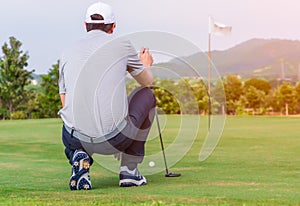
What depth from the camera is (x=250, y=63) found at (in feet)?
109

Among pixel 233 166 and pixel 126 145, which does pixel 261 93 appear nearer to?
pixel 233 166

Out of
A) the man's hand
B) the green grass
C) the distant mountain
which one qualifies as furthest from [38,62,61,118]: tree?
the man's hand

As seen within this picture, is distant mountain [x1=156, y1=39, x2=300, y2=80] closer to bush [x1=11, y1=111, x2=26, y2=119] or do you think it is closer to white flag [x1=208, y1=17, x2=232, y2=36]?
white flag [x1=208, y1=17, x2=232, y2=36]

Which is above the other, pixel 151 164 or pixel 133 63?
pixel 133 63

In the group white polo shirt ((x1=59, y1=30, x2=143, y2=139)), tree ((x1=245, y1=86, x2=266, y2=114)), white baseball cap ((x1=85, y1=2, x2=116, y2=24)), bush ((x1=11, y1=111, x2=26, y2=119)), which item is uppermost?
white baseball cap ((x1=85, y1=2, x2=116, y2=24))

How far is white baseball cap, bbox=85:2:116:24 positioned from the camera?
4.18 m

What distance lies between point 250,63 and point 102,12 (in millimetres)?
29645

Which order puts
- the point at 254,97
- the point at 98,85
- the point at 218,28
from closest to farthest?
the point at 98,85
the point at 218,28
the point at 254,97

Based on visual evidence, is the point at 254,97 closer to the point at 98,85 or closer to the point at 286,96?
the point at 286,96

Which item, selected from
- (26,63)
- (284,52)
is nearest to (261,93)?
(26,63)

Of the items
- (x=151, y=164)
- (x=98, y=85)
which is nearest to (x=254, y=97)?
(x=151, y=164)

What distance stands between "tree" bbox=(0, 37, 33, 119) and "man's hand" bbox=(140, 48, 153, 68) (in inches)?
818

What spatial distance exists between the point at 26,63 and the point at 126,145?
21.7 m

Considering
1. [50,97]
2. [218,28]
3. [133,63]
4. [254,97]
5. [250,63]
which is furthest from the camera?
[250,63]
